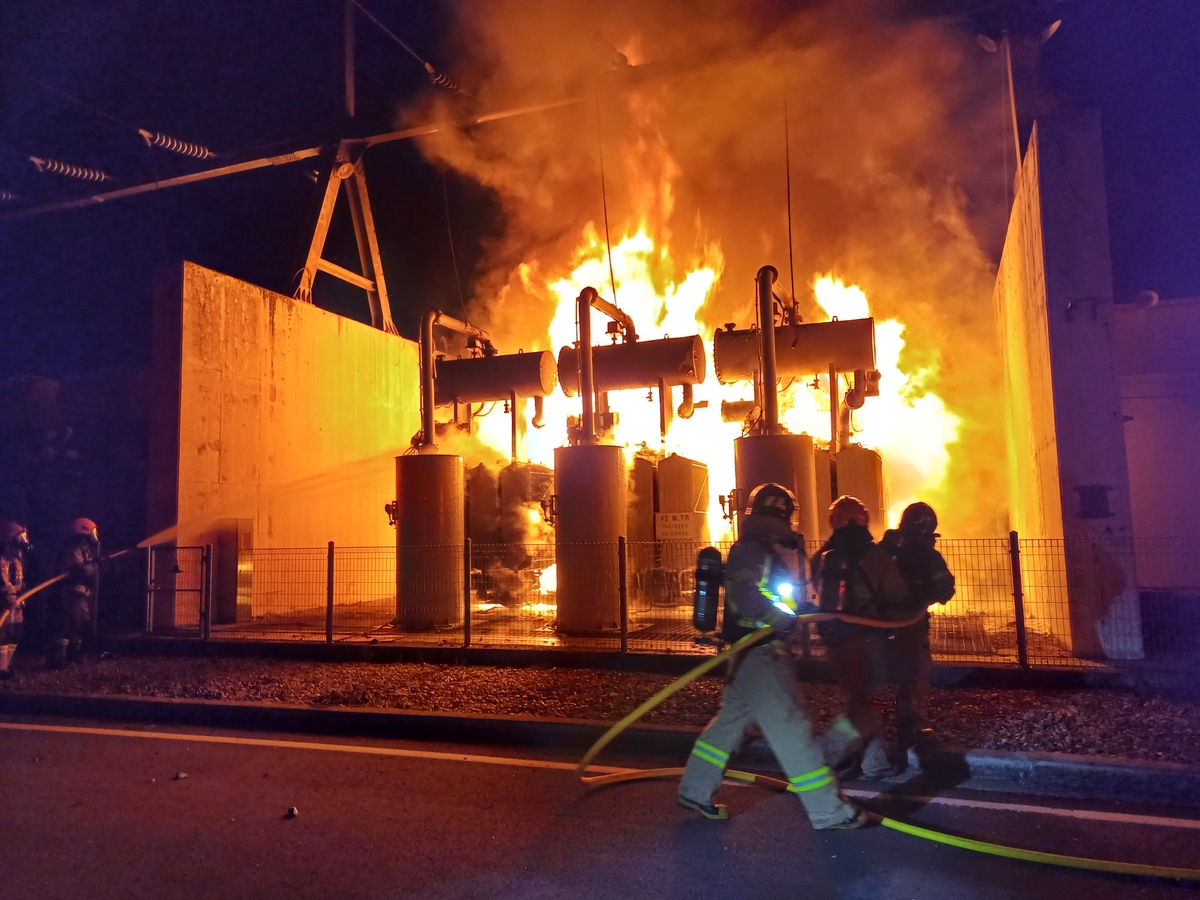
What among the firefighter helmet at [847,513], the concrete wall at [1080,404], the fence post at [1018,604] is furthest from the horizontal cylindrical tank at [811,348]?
the firefighter helmet at [847,513]

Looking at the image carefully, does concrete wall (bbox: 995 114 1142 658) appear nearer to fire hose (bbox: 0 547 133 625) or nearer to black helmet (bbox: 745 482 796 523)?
black helmet (bbox: 745 482 796 523)

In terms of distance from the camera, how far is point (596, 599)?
11.0 m

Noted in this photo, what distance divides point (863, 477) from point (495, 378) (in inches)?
270

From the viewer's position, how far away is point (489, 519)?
51.1ft

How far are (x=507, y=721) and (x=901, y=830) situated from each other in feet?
10.6

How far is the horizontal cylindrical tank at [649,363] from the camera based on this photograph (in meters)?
13.5

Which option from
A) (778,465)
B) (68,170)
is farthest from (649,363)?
(68,170)

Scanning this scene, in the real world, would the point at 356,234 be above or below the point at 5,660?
above

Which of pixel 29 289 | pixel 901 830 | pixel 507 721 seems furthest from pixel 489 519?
pixel 901 830

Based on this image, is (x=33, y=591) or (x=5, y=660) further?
(x=33, y=591)

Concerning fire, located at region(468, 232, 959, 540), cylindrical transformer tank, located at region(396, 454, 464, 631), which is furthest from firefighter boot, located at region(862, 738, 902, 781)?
fire, located at region(468, 232, 959, 540)

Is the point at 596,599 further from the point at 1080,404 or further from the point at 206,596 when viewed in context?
the point at 1080,404

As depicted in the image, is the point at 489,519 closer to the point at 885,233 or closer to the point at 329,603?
the point at 329,603

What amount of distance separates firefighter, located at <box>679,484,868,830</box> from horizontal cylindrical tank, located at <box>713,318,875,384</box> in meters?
8.46
